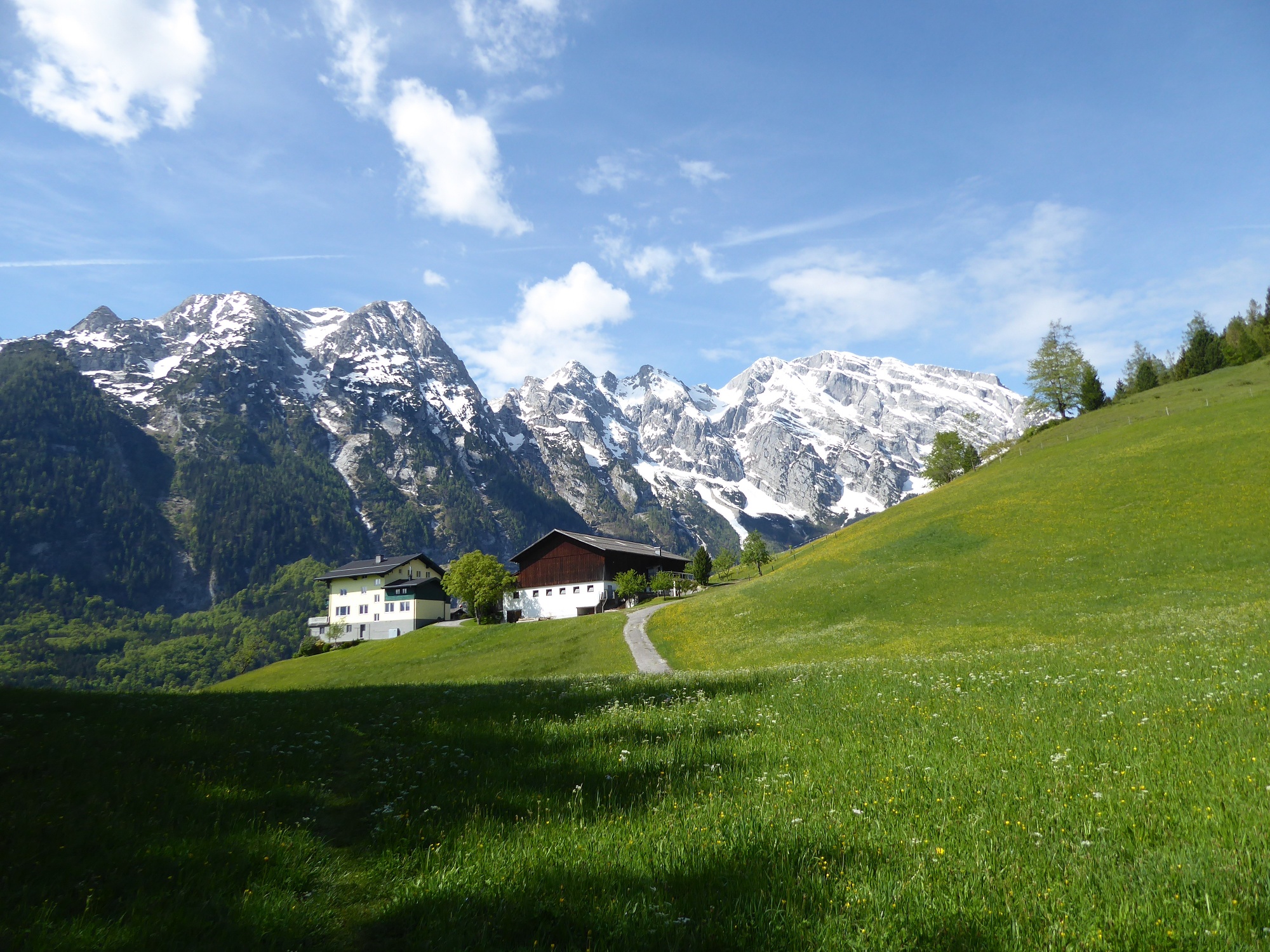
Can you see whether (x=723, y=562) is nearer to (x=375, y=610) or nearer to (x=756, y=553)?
(x=756, y=553)

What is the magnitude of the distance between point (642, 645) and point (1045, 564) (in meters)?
29.9

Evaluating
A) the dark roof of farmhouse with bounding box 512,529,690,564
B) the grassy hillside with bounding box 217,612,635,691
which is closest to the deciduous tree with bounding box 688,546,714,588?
the dark roof of farmhouse with bounding box 512,529,690,564

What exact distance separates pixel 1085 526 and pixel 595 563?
204 ft

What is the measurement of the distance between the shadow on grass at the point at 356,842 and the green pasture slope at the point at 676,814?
0.12ft

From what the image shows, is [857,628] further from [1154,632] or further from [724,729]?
[724,729]

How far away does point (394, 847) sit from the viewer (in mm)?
6863

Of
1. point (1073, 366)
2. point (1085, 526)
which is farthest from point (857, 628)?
point (1073, 366)

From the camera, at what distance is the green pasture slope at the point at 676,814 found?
4.88m

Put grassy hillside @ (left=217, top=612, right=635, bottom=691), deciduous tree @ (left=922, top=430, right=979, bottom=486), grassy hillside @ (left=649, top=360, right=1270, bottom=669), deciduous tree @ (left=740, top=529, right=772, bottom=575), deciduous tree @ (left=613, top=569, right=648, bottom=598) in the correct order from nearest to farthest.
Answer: grassy hillside @ (left=649, top=360, right=1270, bottom=669)
grassy hillside @ (left=217, top=612, right=635, bottom=691)
deciduous tree @ (left=613, top=569, right=648, bottom=598)
deciduous tree @ (left=740, top=529, right=772, bottom=575)
deciduous tree @ (left=922, top=430, right=979, bottom=486)

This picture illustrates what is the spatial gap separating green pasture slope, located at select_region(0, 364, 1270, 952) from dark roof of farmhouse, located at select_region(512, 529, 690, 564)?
247 feet

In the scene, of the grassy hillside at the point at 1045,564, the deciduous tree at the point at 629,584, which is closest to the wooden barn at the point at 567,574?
the deciduous tree at the point at 629,584

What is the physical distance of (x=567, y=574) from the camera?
314 feet

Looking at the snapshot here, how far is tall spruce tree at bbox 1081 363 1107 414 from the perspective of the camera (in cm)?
10525

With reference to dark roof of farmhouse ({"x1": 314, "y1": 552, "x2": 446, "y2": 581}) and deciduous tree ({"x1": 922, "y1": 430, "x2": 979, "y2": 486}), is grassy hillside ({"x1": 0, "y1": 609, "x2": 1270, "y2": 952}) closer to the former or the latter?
deciduous tree ({"x1": 922, "y1": 430, "x2": 979, "y2": 486})
